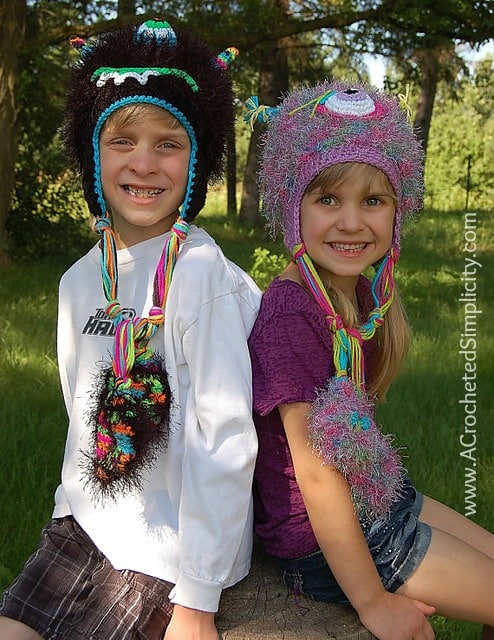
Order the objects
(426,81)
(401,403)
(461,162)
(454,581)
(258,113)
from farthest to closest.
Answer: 1. (461,162)
2. (426,81)
3. (401,403)
4. (258,113)
5. (454,581)

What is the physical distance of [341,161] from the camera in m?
1.99

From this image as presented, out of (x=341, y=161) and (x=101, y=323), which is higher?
(x=341, y=161)

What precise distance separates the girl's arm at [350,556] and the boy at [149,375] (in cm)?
17

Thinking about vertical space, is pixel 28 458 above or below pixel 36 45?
below

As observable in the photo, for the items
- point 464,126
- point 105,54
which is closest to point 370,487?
point 105,54

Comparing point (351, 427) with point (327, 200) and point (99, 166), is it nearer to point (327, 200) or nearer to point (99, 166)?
point (327, 200)

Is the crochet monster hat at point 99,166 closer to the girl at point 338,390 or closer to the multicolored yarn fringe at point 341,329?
the girl at point 338,390

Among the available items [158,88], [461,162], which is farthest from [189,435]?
[461,162]

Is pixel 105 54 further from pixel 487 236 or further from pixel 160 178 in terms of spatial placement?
pixel 487 236

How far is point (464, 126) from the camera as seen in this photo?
26.9m

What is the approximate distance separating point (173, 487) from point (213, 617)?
1.06 feet

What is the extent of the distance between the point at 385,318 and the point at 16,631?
1260 mm

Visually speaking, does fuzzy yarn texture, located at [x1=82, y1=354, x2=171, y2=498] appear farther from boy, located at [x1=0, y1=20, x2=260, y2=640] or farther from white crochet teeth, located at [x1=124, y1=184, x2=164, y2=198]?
white crochet teeth, located at [x1=124, y1=184, x2=164, y2=198]

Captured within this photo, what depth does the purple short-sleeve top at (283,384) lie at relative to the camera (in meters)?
1.95
